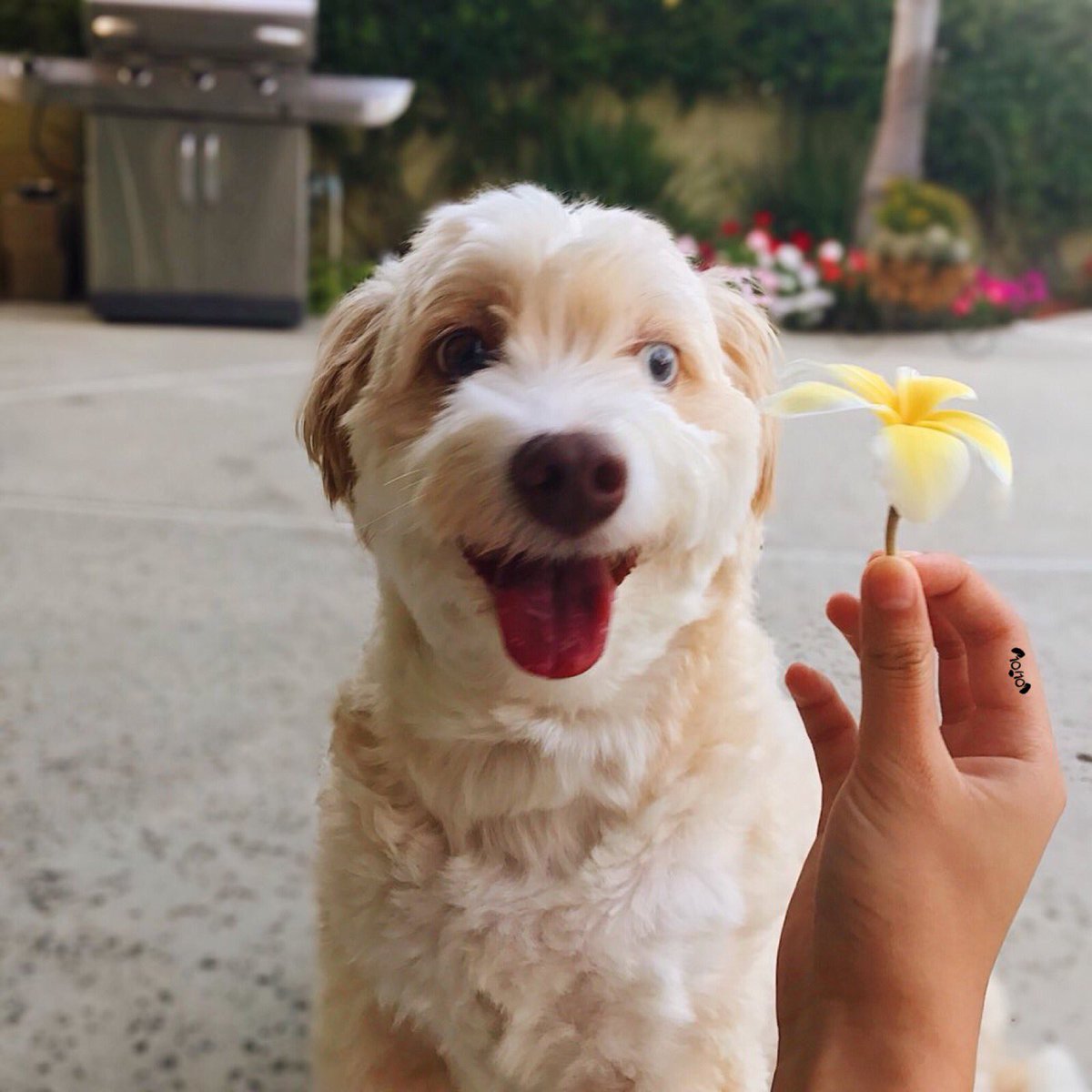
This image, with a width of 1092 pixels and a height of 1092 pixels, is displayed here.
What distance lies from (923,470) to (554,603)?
0.83 feet

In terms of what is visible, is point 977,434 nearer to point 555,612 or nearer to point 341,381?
point 555,612

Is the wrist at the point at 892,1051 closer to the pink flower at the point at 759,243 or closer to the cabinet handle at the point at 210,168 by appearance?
the pink flower at the point at 759,243

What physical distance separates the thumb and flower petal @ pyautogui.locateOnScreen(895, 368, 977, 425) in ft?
0.17

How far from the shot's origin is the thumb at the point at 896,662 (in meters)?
0.38

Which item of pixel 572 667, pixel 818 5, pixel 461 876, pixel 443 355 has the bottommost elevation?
pixel 461 876

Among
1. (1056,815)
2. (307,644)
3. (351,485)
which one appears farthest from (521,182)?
(307,644)

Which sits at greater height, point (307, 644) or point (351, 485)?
point (351, 485)

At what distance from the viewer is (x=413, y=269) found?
0.70m

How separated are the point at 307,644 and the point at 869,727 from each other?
3.84ft

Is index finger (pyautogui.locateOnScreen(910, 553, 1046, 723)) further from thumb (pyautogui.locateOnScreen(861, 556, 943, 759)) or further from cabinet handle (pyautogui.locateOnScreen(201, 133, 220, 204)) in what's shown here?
cabinet handle (pyautogui.locateOnScreen(201, 133, 220, 204))

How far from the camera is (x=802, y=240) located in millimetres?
3043

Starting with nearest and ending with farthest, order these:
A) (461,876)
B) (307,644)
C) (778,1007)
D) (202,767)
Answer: (778,1007) → (461,876) → (202,767) → (307,644)

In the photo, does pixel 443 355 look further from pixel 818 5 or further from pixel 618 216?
pixel 818 5

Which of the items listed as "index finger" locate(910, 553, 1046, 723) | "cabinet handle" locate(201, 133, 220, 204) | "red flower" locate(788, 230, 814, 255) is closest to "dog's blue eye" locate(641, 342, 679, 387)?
"index finger" locate(910, 553, 1046, 723)
